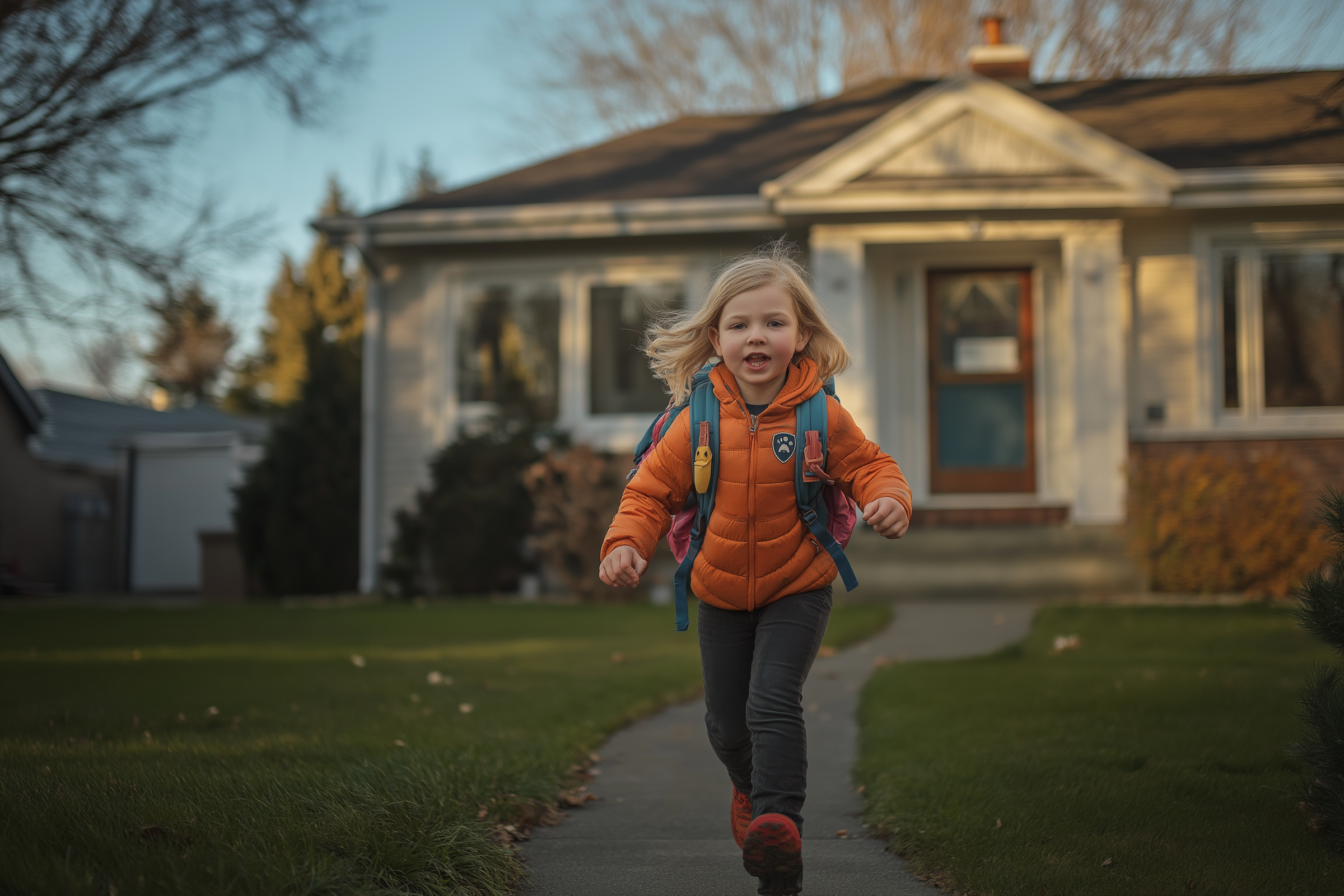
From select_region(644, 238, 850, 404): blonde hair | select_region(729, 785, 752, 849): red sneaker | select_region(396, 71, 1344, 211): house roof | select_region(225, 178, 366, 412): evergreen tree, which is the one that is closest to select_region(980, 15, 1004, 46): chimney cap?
select_region(396, 71, 1344, 211): house roof

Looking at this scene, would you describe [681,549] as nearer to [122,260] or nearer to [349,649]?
[349,649]

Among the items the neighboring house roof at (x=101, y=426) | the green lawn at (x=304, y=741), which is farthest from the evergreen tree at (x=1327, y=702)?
the neighboring house roof at (x=101, y=426)

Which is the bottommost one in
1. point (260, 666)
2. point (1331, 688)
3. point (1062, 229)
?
point (260, 666)

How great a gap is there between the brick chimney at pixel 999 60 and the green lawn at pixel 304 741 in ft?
24.2

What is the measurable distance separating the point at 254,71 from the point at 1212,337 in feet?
Result: 34.4

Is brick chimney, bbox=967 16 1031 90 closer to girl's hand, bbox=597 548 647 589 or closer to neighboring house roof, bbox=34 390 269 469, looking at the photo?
girl's hand, bbox=597 548 647 589

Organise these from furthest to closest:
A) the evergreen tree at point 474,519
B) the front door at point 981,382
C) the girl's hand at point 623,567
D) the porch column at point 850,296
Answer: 1. the front door at point 981,382
2. the evergreen tree at point 474,519
3. the porch column at point 850,296
4. the girl's hand at point 623,567

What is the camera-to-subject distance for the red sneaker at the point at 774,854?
2514 mm

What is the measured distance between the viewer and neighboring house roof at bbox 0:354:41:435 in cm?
1736

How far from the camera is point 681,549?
10.7 ft

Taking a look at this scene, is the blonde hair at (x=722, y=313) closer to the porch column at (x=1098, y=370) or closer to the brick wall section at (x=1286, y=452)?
the porch column at (x=1098, y=370)

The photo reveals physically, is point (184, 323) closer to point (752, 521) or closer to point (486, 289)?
point (486, 289)

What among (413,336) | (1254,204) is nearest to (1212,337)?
(1254,204)

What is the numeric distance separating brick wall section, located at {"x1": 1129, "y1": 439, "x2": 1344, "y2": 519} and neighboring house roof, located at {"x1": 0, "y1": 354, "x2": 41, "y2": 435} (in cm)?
1631
